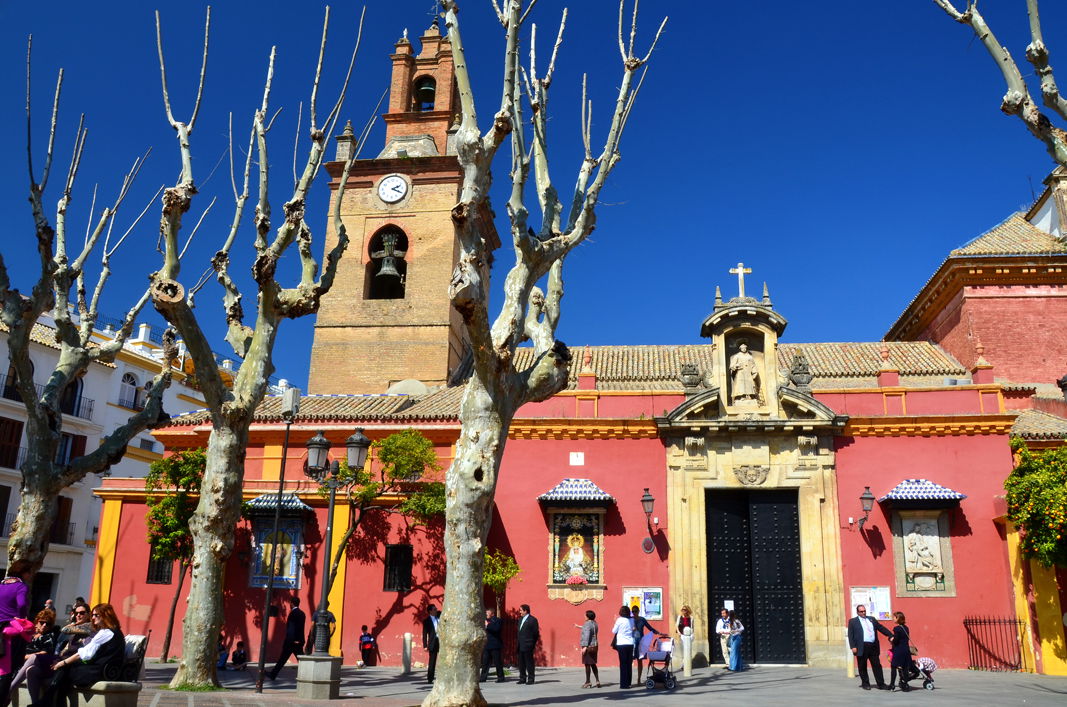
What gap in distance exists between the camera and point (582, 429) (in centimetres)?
1884

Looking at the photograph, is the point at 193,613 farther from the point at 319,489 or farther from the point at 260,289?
the point at 319,489

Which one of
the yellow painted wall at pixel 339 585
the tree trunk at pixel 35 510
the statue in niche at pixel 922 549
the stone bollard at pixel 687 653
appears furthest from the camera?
the yellow painted wall at pixel 339 585

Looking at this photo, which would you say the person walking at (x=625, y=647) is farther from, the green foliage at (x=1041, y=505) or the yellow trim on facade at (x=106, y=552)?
the yellow trim on facade at (x=106, y=552)

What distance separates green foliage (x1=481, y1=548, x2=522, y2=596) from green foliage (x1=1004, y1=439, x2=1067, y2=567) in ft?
30.7

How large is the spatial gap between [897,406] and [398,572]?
10986 millimetres

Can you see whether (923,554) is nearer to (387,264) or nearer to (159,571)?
(159,571)

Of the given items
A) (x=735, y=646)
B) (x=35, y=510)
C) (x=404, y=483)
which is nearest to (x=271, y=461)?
(x=404, y=483)

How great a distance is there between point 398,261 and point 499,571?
13.1 meters

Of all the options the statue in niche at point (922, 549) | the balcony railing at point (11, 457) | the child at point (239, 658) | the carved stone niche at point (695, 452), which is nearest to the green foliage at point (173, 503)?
the child at point (239, 658)

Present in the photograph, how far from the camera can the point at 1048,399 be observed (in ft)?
68.4

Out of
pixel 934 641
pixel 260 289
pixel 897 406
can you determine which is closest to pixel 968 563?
pixel 934 641

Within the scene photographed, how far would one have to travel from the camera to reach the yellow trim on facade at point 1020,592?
53.5ft

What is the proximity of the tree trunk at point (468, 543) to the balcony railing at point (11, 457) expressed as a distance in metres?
26.4

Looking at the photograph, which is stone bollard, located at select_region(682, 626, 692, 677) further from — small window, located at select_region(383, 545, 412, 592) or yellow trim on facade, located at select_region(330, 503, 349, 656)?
yellow trim on facade, located at select_region(330, 503, 349, 656)
